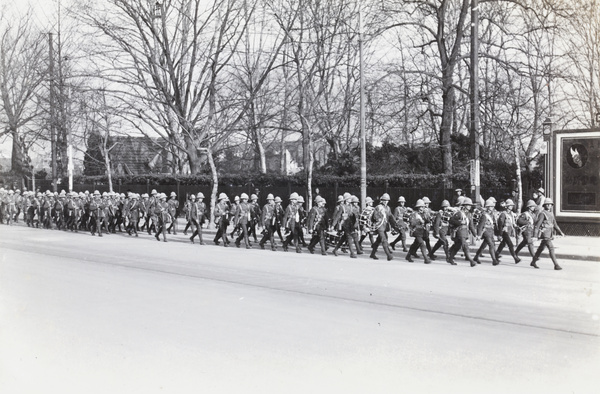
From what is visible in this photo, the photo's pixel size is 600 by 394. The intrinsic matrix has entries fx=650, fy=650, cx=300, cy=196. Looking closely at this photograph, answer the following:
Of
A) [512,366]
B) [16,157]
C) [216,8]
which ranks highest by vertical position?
[216,8]

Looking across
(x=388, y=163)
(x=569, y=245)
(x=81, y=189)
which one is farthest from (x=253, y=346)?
(x=81, y=189)

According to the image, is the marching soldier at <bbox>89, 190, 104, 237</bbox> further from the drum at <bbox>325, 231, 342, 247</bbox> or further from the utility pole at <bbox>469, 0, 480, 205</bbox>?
the utility pole at <bbox>469, 0, 480, 205</bbox>

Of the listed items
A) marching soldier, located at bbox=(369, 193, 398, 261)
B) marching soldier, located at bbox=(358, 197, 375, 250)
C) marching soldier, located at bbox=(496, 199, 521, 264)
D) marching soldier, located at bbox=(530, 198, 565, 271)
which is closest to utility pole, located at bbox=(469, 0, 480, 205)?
marching soldier, located at bbox=(496, 199, 521, 264)

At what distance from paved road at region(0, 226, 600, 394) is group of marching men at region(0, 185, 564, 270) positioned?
125 cm

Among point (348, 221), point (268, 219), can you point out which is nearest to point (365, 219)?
point (348, 221)

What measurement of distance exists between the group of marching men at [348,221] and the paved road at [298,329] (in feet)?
4.10

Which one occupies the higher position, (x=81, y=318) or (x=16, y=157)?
(x=16, y=157)

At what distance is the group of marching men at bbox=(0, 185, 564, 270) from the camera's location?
14.9 meters

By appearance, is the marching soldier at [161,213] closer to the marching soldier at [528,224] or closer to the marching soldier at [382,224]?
the marching soldier at [382,224]

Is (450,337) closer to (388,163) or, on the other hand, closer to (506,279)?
(506,279)

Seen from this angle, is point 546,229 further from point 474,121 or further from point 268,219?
point 268,219

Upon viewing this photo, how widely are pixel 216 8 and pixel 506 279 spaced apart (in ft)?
70.9

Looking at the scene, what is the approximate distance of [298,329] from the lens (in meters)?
7.97

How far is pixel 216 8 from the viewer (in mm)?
29859
